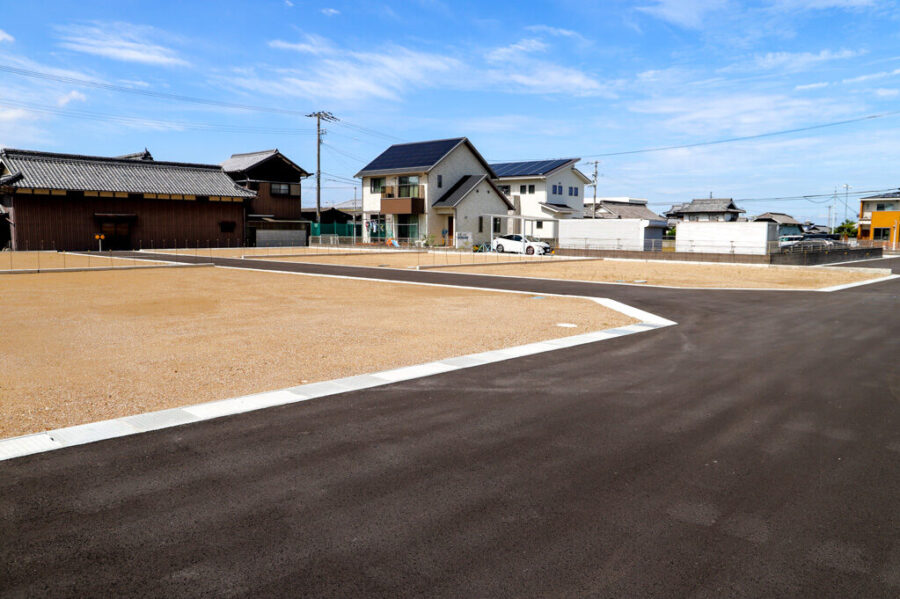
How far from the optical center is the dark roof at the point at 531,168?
52.2 meters

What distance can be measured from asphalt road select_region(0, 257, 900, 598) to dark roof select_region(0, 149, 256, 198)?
39.7m

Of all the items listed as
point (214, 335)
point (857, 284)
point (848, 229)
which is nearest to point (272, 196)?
point (857, 284)

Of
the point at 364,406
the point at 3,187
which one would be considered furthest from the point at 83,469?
the point at 3,187

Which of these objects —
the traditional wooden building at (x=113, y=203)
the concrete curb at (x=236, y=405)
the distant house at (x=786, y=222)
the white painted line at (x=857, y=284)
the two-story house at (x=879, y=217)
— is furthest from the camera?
the distant house at (x=786, y=222)

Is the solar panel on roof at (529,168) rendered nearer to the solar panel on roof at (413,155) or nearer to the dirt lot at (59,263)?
the solar panel on roof at (413,155)

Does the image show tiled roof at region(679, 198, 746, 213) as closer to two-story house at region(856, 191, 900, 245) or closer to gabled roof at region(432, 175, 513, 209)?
two-story house at region(856, 191, 900, 245)

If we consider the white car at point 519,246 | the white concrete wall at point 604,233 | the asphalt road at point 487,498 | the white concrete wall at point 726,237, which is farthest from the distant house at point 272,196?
the asphalt road at point 487,498

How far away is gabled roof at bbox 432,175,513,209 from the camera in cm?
4638

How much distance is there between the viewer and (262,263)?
26.8 meters

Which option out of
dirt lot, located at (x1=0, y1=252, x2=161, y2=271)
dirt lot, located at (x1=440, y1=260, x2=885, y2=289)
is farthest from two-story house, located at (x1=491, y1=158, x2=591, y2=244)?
dirt lot, located at (x1=0, y1=252, x2=161, y2=271)

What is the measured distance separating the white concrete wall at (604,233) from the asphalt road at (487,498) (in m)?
32.7

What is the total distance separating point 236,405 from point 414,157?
45.8 m

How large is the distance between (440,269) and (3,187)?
28925 millimetres

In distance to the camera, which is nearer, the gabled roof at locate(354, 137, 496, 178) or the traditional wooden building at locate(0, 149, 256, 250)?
the traditional wooden building at locate(0, 149, 256, 250)
